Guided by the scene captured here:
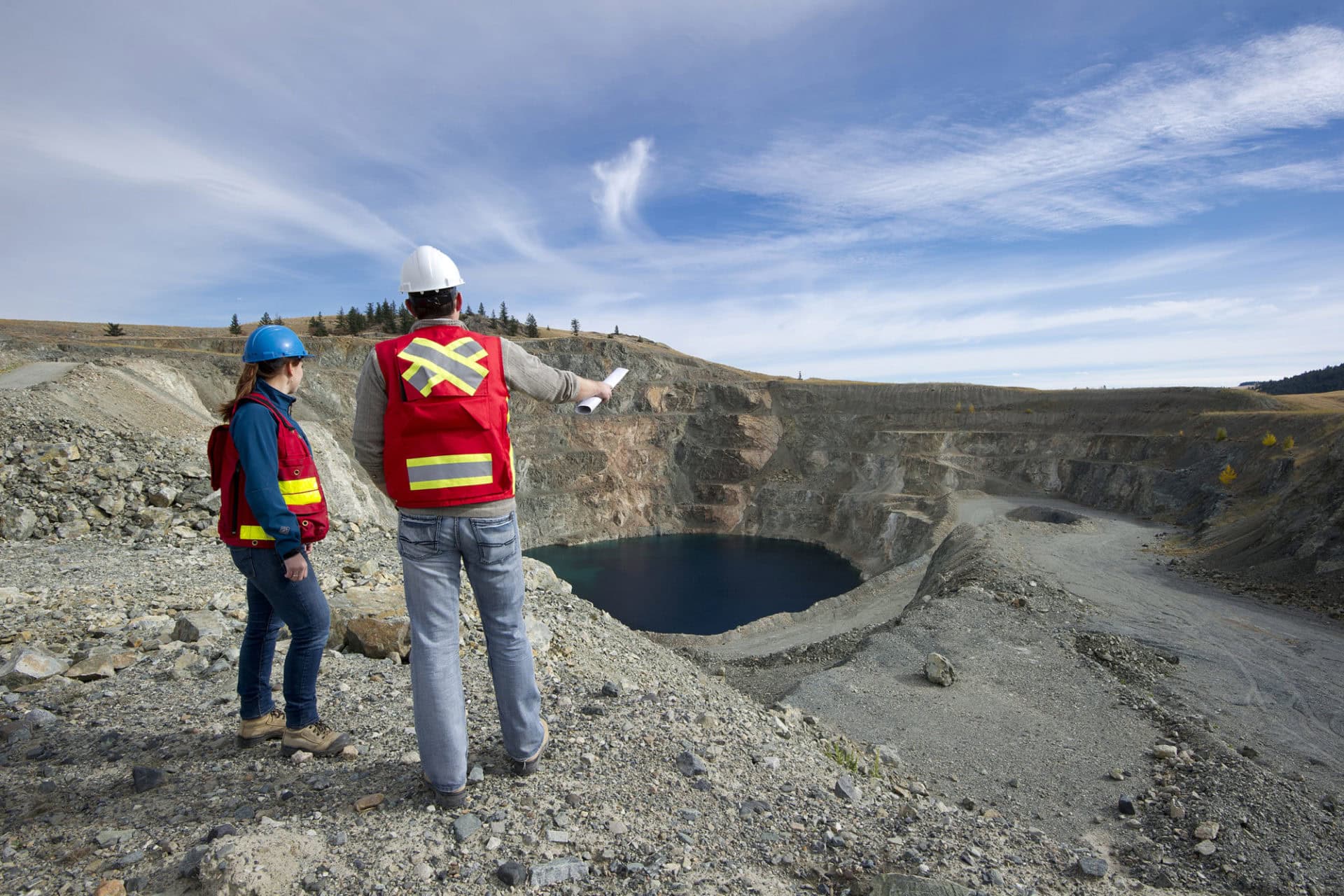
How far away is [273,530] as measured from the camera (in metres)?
3.15

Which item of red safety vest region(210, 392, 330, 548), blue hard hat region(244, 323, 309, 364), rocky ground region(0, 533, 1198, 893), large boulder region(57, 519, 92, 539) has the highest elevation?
blue hard hat region(244, 323, 309, 364)

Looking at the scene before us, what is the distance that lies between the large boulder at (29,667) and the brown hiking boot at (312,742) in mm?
2184

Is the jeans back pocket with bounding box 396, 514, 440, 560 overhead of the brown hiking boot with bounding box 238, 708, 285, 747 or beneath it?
overhead

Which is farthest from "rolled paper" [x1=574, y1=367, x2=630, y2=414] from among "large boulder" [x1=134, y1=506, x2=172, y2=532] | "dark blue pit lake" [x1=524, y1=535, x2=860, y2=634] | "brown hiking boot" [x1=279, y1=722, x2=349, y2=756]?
"dark blue pit lake" [x1=524, y1=535, x2=860, y2=634]

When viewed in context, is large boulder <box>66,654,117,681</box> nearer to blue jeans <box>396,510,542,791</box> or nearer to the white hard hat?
blue jeans <box>396,510,542,791</box>

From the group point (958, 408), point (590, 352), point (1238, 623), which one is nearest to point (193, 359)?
point (590, 352)

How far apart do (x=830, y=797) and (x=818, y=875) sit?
941 millimetres

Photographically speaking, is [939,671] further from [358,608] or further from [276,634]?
[276,634]

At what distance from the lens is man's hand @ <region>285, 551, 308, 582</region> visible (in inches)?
127

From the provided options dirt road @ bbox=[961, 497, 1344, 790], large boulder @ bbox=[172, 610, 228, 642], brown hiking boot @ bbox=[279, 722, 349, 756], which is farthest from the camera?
dirt road @ bbox=[961, 497, 1344, 790]

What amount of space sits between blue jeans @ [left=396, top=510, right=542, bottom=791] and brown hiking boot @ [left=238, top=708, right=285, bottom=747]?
1.19m

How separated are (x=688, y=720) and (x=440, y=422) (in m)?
2.85

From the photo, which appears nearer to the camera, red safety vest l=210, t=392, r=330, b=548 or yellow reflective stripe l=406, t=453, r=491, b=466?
yellow reflective stripe l=406, t=453, r=491, b=466

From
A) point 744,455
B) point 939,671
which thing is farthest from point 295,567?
point 744,455
